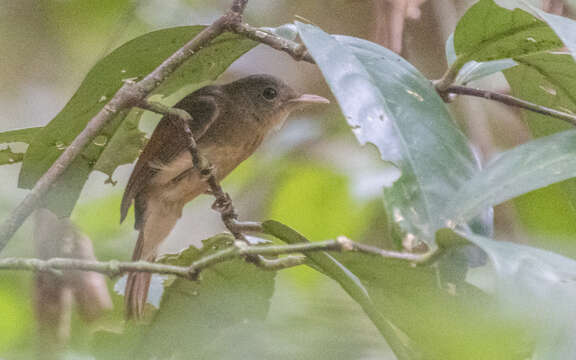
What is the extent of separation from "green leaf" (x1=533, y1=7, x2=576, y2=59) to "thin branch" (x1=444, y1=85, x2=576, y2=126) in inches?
9.9

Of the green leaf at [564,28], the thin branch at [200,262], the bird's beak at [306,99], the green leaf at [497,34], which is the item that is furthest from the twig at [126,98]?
the bird's beak at [306,99]

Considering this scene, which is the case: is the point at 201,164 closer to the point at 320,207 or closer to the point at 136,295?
the point at 136,295

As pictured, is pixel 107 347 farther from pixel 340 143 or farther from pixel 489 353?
pixel 340 143

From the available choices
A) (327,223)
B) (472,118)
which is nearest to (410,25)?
(472,118)

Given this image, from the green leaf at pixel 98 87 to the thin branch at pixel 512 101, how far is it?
576 millimetres

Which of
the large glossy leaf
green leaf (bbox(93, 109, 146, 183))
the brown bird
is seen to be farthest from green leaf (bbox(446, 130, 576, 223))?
the brown bird

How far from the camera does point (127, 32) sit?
3.74 m

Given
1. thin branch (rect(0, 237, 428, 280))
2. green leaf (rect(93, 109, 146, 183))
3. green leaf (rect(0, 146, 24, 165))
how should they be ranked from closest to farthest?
thin branch (rect(0, 237, 428, 280)) → green leaf (rect(0, 146, 24, 165)) → green leaf (rect(93, 109, 146, 183))

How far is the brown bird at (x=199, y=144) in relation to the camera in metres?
2.75

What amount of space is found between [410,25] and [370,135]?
281 cm

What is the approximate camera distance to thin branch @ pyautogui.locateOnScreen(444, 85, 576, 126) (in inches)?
58.1

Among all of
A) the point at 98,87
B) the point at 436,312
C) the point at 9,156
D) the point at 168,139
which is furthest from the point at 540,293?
the point at 168,139

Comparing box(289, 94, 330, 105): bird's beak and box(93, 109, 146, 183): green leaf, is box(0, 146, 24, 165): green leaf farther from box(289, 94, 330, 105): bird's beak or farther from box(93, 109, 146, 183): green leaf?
box(289, 94, 330, 105): bird's beak

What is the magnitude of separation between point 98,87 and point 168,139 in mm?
962
